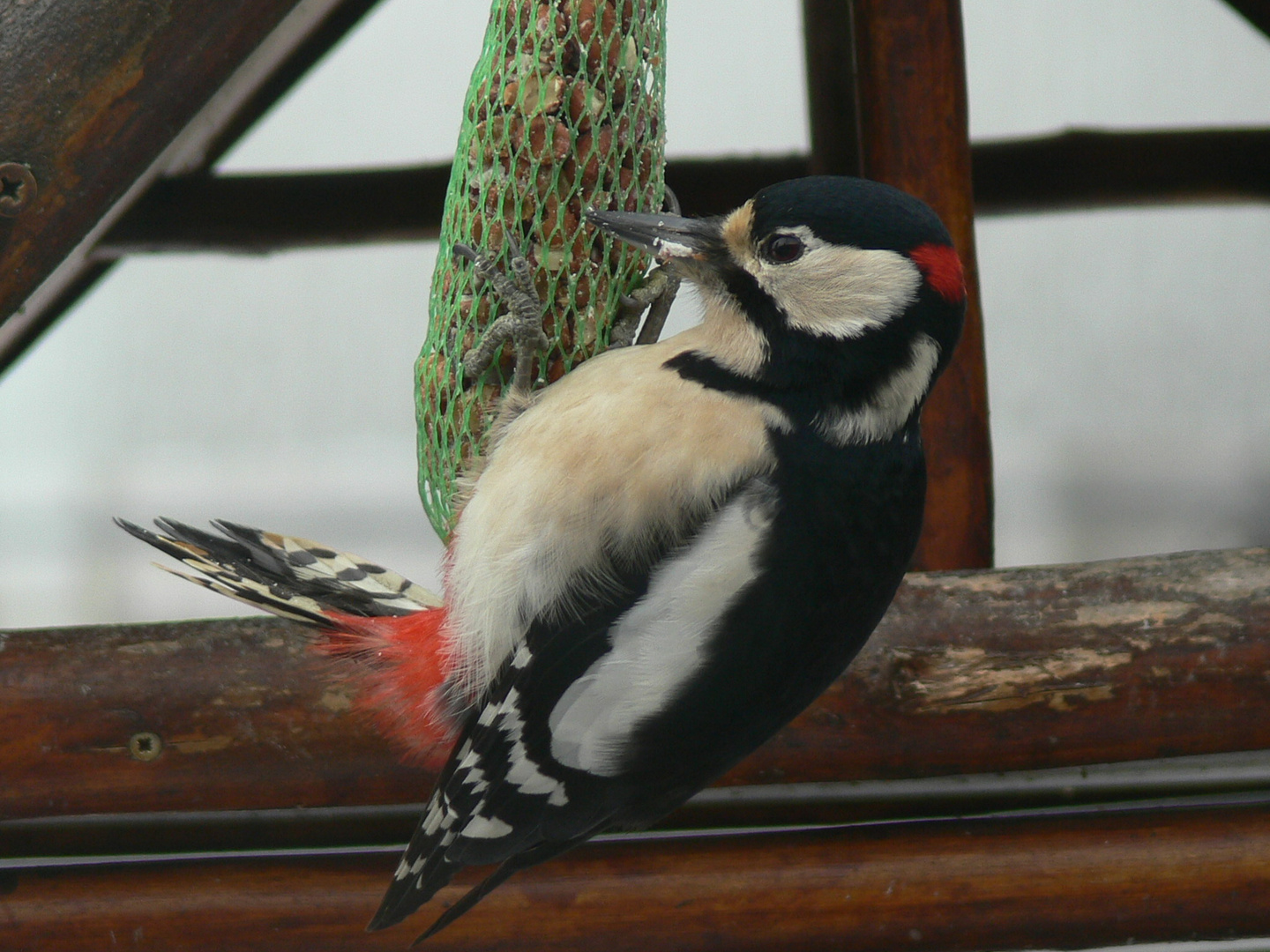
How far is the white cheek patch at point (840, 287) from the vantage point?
0.86 metres

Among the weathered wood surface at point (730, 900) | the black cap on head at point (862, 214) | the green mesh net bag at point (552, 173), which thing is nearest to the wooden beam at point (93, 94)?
the green mesh net bag at point (552, 173)

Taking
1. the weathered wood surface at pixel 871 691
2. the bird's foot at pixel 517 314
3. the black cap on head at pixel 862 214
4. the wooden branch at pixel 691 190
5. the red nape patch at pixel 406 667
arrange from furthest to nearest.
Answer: the wooden branch at pixel 691 190
the weathered wood surface at pixel 871 691
the red nape patch at pixel 406 667
the bird's foot at pixel 517 314
the black cap on head at pixel 862 214

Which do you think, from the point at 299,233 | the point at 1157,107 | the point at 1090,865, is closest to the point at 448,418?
the point at 1090,865

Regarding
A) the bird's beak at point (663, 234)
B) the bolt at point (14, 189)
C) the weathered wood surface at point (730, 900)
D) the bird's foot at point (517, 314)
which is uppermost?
the bolt at point (14, 189)

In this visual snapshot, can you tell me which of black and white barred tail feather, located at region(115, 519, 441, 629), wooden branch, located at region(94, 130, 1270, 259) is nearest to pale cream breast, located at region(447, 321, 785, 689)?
black and white barred tail feather, located at region(115, 519, 441, 629)

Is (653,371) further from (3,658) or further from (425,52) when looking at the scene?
(425,52)

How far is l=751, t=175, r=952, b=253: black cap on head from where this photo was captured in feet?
2.78

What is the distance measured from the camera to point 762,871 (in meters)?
1.61

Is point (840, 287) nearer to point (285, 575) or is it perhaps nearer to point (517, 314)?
point (517, 314)

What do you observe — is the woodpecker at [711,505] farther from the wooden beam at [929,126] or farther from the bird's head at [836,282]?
the wooden beam at [929,126]

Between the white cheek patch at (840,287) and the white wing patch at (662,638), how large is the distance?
136mm

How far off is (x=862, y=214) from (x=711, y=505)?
0.81ft

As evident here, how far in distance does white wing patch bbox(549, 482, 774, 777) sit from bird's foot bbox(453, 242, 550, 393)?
227 mm

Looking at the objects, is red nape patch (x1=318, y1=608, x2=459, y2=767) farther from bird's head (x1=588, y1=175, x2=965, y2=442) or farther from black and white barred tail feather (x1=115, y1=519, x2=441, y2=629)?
bird's head (x1=588, y1=175, x2=965, y2=442)
